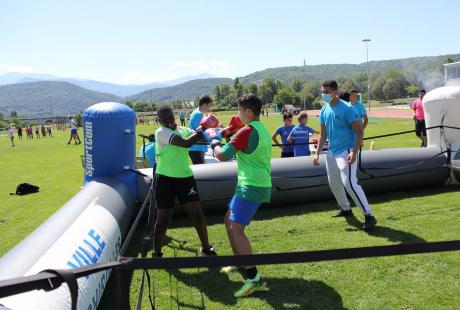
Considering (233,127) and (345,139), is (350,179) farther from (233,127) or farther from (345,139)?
(233,127)

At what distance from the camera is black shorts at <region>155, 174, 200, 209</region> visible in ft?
15.0

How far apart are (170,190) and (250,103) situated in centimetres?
145

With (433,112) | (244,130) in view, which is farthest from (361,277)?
(433,112)

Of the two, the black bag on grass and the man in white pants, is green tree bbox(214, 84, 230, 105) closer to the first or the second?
the black bag on grass

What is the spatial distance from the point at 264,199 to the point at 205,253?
1.31 meters

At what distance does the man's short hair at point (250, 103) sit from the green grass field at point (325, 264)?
1784mm

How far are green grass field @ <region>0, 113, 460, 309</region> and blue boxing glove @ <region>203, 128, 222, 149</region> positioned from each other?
4.82 ft

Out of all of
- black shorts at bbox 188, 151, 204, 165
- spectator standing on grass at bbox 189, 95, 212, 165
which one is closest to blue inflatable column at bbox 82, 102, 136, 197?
spectator standing on grass at bbox 189, 95, 212, 165

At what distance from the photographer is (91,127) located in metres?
5.87

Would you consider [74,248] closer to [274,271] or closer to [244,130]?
[244,130]

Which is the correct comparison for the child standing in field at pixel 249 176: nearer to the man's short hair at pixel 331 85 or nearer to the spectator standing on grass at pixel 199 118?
the man's short hair at pixel 331 85

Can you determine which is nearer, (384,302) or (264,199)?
(384,302)

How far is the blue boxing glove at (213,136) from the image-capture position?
4.04 m

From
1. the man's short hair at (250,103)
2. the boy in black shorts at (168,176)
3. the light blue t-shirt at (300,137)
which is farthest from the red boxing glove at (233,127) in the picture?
the light blue t-shirt at (300,137)
